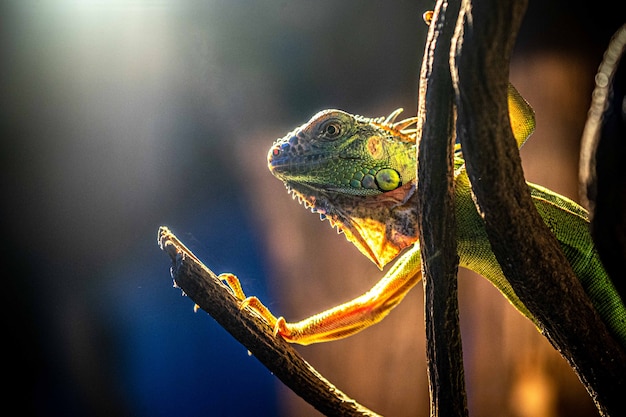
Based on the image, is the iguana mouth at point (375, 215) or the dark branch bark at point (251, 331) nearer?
the dark branch bark at point (251, 331)

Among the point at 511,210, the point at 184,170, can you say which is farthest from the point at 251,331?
the point at 184,170

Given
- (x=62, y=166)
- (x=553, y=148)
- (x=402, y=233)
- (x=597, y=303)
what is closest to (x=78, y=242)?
(x=62, y=166)

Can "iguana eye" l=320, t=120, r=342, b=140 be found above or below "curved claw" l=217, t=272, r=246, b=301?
above

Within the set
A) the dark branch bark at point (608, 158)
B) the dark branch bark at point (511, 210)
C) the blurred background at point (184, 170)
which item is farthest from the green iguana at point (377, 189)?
the blurred background at point (184, 170)

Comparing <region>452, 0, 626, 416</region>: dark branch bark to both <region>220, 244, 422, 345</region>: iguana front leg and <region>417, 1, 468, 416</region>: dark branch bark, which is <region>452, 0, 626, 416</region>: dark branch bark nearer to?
<region>417, 1, 468, 416</region>: dark branch bark

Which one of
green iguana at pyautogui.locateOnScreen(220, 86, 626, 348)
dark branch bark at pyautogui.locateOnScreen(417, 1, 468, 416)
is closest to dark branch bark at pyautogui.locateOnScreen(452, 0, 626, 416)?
dark branch bark at pyautogui.locateOnScreen(417, 1, 468, 416)

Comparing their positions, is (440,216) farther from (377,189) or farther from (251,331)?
(251,331)

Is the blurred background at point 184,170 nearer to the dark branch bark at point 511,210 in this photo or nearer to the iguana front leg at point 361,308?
the iguana front leg at point 361,308
